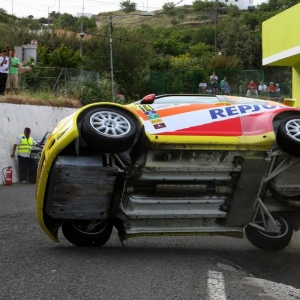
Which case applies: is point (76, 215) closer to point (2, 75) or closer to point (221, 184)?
point (221, 184)

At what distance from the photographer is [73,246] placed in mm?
8070

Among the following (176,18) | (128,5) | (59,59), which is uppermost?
(128,5)

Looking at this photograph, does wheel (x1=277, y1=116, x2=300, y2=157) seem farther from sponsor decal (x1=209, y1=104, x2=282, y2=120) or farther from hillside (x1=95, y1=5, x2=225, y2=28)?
hillside (x1=95, y1=5, x2=225, y2=28)

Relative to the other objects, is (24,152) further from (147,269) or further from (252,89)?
(252,89)

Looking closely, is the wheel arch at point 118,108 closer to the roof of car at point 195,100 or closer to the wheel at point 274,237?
the roof of car at point 195,100

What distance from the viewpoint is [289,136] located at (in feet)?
23.1

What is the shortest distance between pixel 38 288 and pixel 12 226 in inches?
171

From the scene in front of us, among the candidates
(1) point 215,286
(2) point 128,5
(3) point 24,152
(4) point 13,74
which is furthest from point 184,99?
(2) point 128,5

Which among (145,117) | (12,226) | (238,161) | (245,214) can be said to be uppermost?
(145,117)

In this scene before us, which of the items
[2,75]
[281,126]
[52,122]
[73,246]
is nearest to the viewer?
[281,126]

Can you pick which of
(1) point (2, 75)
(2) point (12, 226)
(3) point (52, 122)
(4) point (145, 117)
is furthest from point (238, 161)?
(3) point (52, 122)

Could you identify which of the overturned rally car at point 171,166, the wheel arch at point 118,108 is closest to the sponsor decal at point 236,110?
the overturned rally car at point 171,166

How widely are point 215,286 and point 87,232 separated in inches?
94.2

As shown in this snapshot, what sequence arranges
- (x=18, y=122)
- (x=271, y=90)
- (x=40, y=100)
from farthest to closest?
(x=271, y=90) < (x=40, y=100) < (x=18, y=122)
